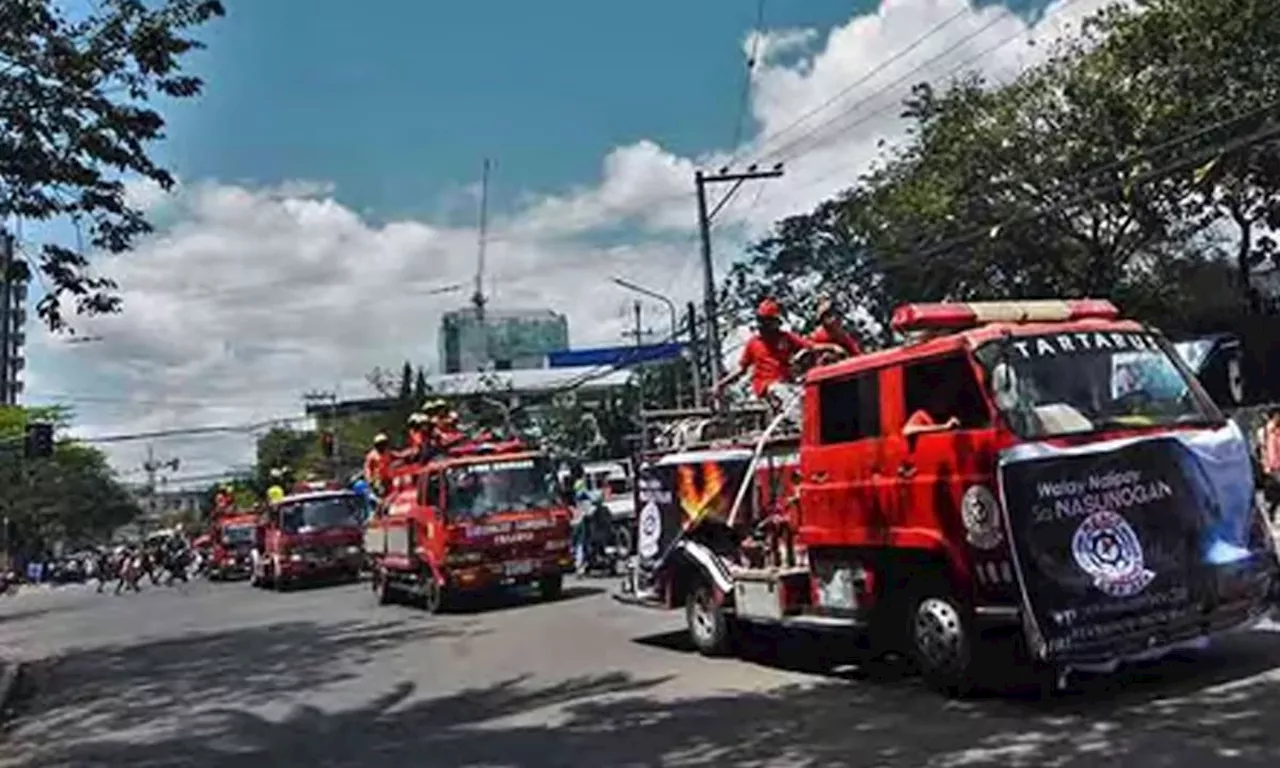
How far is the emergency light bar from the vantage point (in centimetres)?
1047

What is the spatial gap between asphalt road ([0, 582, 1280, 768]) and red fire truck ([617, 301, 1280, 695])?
1.66 ft

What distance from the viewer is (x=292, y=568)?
36.6m

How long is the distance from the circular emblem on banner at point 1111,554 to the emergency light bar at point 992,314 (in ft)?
5.28

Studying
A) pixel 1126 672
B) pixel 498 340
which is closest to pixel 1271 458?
pixel 1126 672

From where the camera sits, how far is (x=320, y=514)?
3700 centimetres

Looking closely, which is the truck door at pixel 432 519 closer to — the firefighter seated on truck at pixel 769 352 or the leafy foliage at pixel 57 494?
the firefighter seated on truck at pixel 769 352

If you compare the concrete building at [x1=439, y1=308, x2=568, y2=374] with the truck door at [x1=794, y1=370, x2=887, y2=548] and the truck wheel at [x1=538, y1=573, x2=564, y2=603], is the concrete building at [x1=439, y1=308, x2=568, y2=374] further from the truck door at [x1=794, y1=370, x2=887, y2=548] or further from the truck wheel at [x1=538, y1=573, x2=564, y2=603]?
the truck door at [x1=794, y1=370, x2=887, y2=548]

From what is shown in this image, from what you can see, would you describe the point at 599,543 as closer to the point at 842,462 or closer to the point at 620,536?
the point at 620,536

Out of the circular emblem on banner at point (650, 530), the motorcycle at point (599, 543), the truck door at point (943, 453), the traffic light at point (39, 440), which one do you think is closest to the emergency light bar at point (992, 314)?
the truck door at point (943, 453)

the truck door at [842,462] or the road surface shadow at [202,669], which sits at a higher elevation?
the truck door at [842,462]

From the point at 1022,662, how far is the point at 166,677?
406 inches

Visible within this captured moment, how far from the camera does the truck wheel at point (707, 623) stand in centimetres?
1379

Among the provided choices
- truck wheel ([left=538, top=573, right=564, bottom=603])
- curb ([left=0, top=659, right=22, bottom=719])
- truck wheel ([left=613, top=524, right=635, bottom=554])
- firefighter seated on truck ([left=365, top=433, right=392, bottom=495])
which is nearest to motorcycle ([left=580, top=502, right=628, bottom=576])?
truck wheel ([left=613, top=524, right=635, bottom=554])

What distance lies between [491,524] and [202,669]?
5.78 m
